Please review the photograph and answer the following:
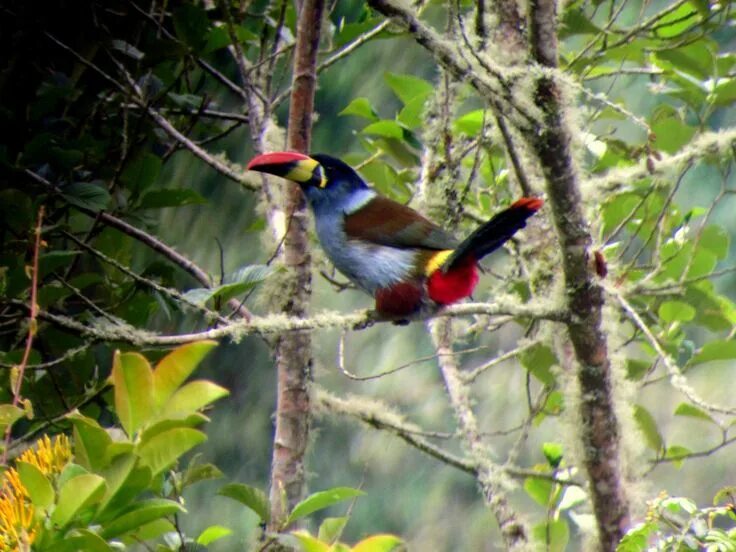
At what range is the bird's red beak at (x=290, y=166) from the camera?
4.92ft

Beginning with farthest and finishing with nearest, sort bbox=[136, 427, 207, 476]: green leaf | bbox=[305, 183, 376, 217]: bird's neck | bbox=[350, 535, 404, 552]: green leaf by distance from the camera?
bbox=[305, 183, 376, 217]: bird's neck, bbox=[350, 535, 404, 552]: green leaf, bbox=[136, 427, 207, 476]: green leaf

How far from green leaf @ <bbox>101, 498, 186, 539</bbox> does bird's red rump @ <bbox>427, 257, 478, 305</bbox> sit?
0.77m

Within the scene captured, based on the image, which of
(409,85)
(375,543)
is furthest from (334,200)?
(375,543)

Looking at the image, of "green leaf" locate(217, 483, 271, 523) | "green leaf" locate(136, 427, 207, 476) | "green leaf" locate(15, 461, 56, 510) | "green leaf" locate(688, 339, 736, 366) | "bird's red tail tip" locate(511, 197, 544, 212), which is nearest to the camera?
"green leaf" locate(15, 461, 56, 510)

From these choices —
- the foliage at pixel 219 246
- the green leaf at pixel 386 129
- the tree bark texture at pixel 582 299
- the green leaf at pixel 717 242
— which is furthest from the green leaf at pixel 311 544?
the green leaf at pixel 717 242

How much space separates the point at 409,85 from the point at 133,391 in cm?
113

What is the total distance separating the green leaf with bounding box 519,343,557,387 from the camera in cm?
184

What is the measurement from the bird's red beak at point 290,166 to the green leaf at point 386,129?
27 cm

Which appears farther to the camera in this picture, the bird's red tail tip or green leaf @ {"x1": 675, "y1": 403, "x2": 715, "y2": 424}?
green leaf @ {"x1": 675, "y1": 403, "x2": 715, "y2": 424}

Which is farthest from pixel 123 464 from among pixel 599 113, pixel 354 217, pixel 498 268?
pixel 498 268

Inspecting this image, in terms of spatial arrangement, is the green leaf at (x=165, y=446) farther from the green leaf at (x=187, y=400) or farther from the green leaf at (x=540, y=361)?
the green leaf at (x=540, y=361)

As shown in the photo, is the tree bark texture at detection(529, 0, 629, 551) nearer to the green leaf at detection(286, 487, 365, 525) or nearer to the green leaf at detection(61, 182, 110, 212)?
the green leaf at detection(286, 487, 365, 525)

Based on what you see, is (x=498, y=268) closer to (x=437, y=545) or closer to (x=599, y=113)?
(x=437, y=545)

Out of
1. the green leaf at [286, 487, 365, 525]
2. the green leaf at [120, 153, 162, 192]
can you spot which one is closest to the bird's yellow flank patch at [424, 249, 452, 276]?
the green leaf at [120, 153, 162, 192]
